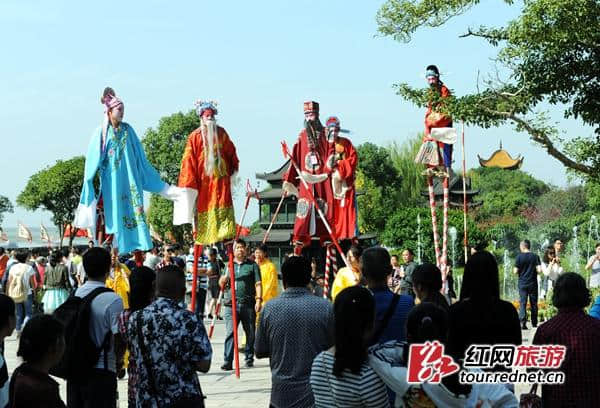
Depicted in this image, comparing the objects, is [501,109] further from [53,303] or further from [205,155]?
[53,303]

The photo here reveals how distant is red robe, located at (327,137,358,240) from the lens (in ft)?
44.2

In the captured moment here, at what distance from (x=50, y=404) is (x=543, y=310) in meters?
16.5

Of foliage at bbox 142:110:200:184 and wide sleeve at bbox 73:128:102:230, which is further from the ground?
foliage at bbox 142:110:200:184

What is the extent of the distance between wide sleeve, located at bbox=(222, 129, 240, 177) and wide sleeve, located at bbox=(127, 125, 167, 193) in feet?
3.21

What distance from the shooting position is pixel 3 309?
517 cm

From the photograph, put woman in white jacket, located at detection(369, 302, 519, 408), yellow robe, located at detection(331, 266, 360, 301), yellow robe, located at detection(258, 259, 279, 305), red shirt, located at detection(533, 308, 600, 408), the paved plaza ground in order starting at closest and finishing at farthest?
woman in white jacket, located at detection(369, 302, 519, 408) < red shirt, located at detection(533, 308, 600, 408) < the paved plaza ground < yellow robe, located at detection(331, 266, 360, 301) < yellow robe, located at detection(258, 259, 279, 305)

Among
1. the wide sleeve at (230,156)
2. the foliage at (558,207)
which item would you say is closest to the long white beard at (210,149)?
the wide sleeve at (230,156)

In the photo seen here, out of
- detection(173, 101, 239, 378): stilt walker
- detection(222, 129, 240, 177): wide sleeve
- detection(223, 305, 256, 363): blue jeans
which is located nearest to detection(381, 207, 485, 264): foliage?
detection(223, 305, 256, 363): blue jeans

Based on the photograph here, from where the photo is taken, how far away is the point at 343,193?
1352 centimetres

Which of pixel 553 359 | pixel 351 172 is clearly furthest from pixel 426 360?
pixel 351 172

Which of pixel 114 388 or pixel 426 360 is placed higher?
pixel 426 360

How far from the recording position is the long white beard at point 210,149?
11.6 metres

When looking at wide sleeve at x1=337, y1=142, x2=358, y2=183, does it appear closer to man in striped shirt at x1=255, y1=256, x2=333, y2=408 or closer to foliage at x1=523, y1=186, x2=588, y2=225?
man in striped shirt at x1=255, y1=256, x2=333, y2=408

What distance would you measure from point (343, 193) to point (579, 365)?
824 centimetres
